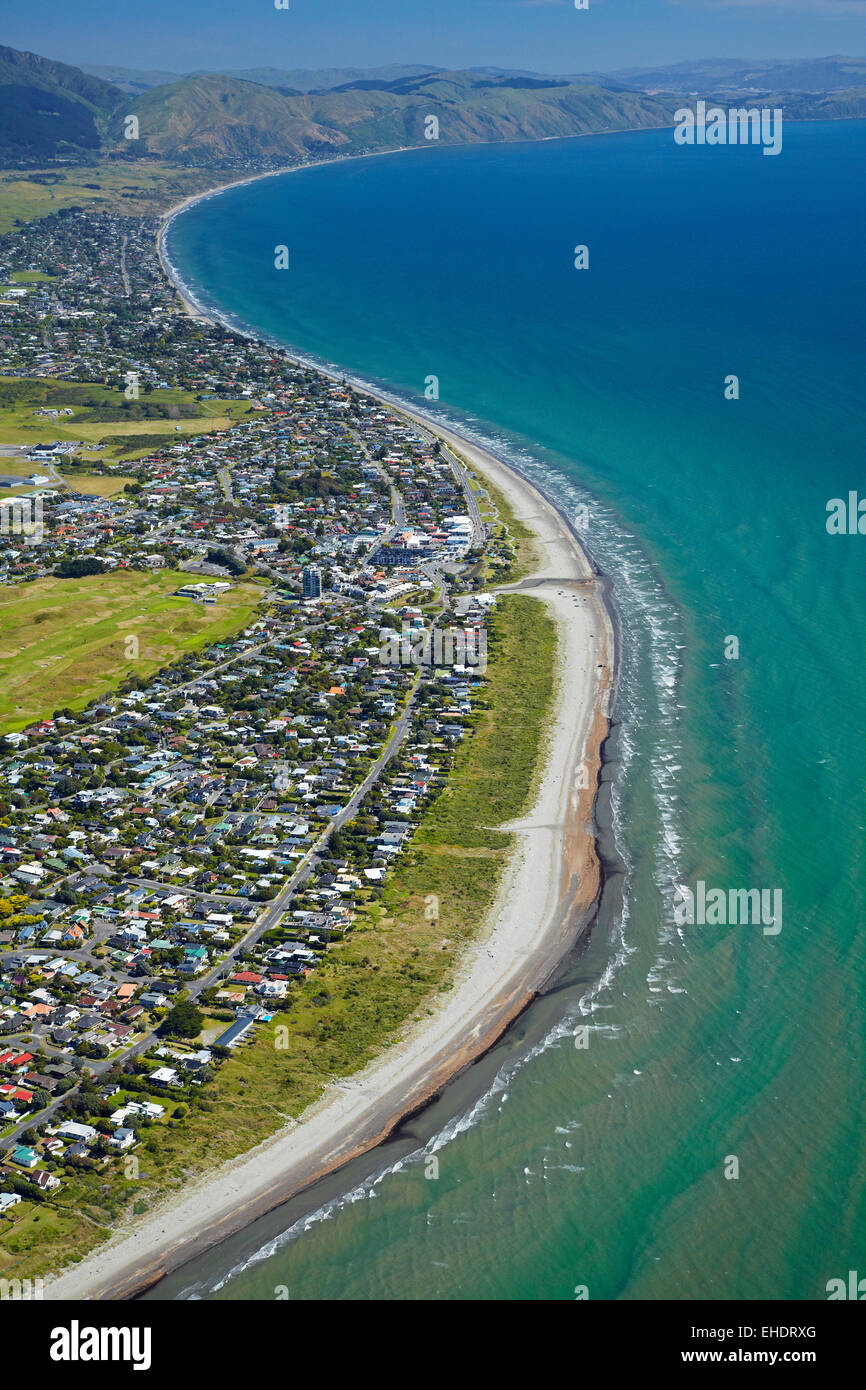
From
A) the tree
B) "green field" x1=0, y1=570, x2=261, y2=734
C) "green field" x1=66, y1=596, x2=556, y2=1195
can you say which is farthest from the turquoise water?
"green field" x1=0, y1=570, x2=261, y2=734

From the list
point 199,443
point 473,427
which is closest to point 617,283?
point 473,427

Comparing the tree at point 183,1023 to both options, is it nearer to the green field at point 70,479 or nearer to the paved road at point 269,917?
the paved road at point 269,917

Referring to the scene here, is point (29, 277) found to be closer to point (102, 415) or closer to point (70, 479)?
point (102, 415)

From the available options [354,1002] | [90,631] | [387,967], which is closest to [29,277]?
[90,631]

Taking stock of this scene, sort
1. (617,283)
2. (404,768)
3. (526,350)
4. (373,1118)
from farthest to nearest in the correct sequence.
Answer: (617,283) < (526,350) < (404,768) < (373,1118)

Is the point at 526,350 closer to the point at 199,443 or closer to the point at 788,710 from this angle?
the point at 199,443

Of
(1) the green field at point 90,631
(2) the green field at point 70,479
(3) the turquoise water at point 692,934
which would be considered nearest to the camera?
(3) the turquoise water at point 692,934

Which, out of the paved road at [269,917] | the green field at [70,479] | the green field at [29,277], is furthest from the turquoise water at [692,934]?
the green field at [29,277]
